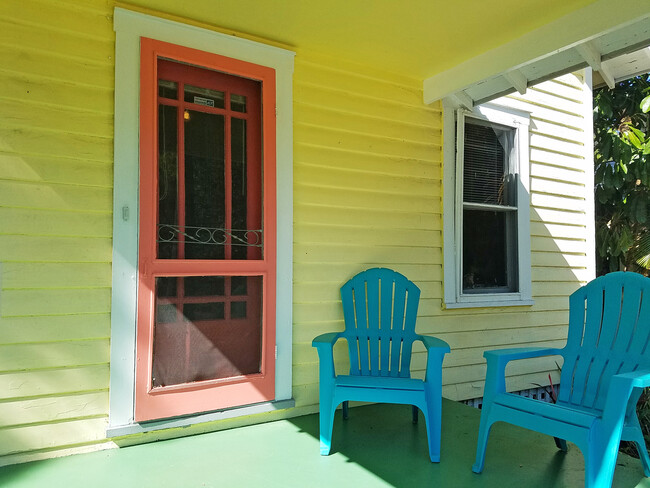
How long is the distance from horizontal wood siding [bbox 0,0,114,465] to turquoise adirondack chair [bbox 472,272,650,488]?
207 centimetres

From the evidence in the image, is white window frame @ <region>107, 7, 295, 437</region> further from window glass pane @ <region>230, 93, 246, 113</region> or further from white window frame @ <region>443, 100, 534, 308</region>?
white window frame @ <region>443, 100, 534, 308</region>

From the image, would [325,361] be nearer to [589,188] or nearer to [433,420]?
[433,420]

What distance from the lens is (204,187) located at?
281 cm

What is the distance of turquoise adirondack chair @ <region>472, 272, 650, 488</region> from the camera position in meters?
1.95

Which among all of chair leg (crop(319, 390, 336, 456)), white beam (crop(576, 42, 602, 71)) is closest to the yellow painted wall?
chair leg (crop(319, 390, 336, 456))

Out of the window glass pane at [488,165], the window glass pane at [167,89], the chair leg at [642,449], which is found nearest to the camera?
the chair leg at [642,449]

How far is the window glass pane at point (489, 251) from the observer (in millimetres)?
3947

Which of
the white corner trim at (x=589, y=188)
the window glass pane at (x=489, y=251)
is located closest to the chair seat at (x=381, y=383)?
the window glass pane at (x=489, y=251)

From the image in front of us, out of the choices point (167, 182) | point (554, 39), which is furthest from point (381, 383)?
point (554, 39)

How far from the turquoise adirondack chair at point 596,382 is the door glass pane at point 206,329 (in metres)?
1.39

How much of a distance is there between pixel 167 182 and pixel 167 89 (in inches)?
21.3

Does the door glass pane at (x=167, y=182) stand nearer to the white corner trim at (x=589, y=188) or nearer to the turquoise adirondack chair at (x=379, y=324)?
the turquoise adirondack chair at (x=379, y=324)

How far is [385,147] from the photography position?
3.54 meters

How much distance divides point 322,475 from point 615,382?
1375mm
